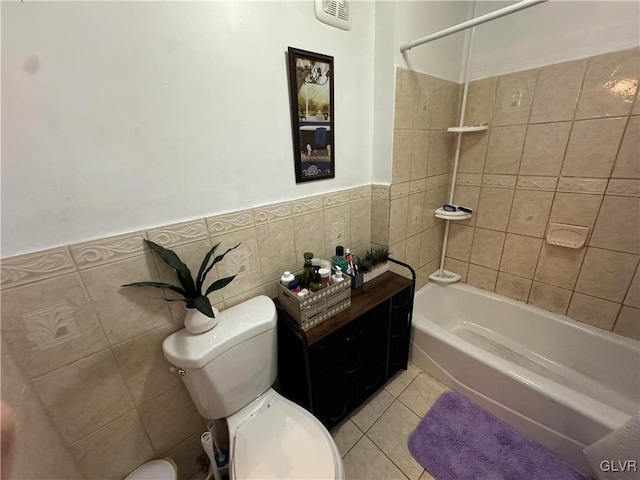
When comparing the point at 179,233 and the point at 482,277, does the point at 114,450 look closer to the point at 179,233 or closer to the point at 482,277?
the point at 179,233

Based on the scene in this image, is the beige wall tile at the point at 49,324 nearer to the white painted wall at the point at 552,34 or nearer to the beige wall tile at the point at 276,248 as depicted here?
the beige wall tile at the point at 276,248

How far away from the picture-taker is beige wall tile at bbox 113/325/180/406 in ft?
2.77

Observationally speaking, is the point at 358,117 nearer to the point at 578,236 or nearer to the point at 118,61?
the point at 118,61

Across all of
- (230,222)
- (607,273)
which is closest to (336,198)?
(230,222)

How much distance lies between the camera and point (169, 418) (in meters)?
0.98

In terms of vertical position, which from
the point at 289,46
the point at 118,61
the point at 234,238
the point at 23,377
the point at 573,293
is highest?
the point at 289,46

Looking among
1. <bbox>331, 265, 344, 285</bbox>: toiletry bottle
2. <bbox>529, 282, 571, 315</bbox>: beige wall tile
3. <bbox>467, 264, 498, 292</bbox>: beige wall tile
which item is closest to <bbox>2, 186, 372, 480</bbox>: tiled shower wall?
<bbox>331, 265, 344, 285</bbox>: toiletry bottle

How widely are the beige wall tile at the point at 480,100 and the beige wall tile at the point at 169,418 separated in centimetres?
218

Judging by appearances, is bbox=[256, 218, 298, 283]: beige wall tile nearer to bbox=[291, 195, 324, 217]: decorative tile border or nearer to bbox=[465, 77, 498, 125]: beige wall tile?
bbox=[291, 195, 324, 217]: decorative tile border

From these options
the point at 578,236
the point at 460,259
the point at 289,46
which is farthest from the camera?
the point at 460,259

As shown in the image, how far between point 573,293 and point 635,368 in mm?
413

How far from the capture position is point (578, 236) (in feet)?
4.48

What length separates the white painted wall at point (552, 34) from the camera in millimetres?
1108

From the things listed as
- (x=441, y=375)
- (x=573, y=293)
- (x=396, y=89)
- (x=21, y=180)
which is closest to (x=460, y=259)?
(x=573, y=293)
